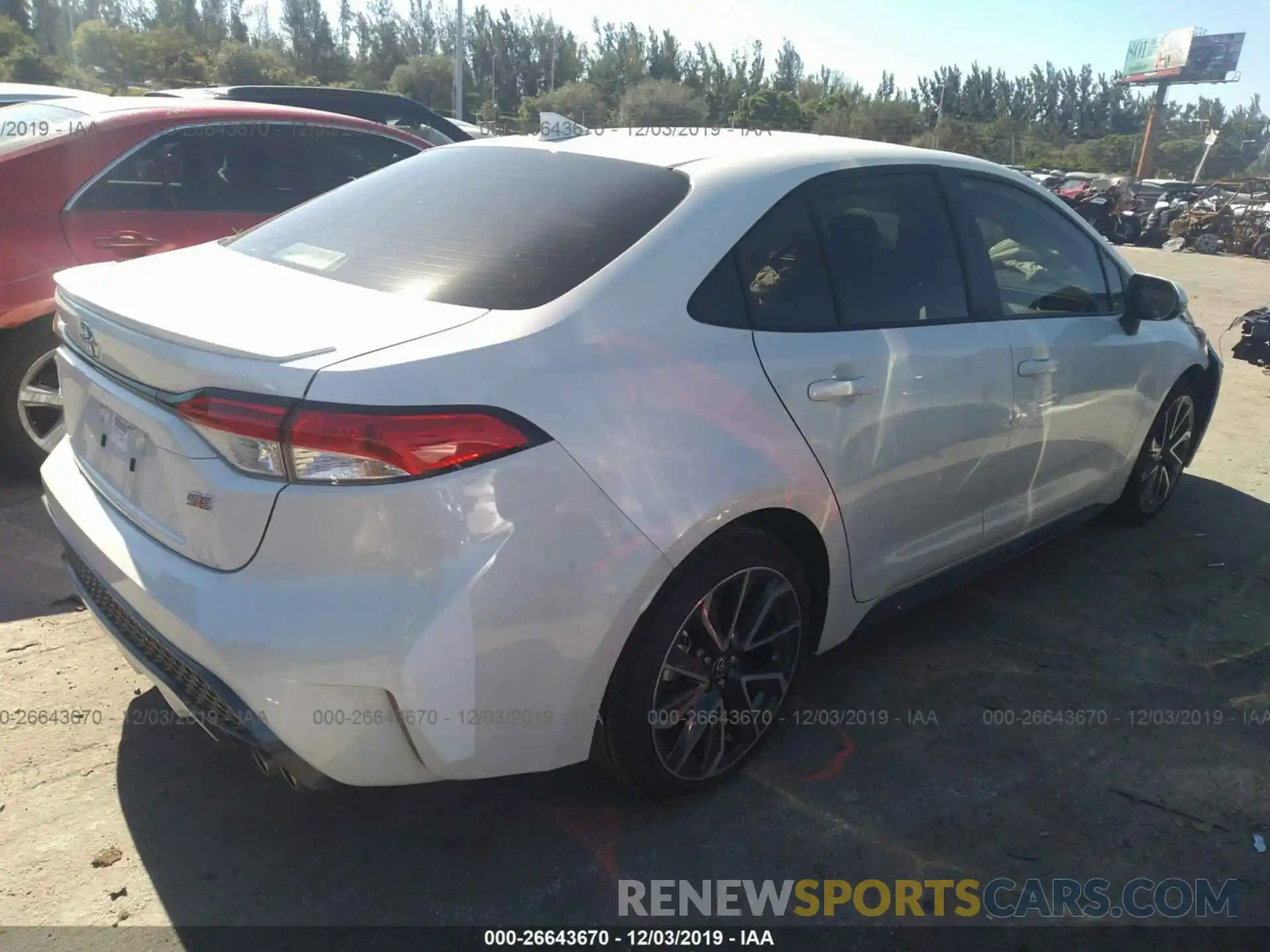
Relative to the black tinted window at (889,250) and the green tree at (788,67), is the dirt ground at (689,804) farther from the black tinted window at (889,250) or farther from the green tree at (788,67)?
the green tree at (788,67)

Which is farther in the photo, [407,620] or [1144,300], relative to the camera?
[1144,300]

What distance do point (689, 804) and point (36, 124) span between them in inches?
166

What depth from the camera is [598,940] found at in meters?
2.22

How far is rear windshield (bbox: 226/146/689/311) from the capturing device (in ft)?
7.52

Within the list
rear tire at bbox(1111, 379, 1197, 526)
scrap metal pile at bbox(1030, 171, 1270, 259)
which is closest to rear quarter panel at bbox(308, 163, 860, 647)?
rear tire at bbox(1111, 379, 1197, 526)

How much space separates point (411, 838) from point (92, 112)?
3.85 m

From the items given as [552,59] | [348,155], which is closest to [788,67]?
[552,59]

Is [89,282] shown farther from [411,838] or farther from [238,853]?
[411,838]

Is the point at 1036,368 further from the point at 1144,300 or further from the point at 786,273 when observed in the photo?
the point at 786,273

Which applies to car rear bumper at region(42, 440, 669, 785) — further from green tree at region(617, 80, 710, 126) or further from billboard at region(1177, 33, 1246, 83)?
billboard at region(1177, 33, 1246, 83)

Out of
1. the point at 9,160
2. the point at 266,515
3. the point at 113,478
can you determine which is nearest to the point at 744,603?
the point at 266,515

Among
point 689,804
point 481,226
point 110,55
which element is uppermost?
point 110,55

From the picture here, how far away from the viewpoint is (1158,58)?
68875mm

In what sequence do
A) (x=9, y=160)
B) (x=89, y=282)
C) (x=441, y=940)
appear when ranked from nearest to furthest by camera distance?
1. (x=441, y=940)
2. (x=89, y=282)
3. (x=9, y=160)
